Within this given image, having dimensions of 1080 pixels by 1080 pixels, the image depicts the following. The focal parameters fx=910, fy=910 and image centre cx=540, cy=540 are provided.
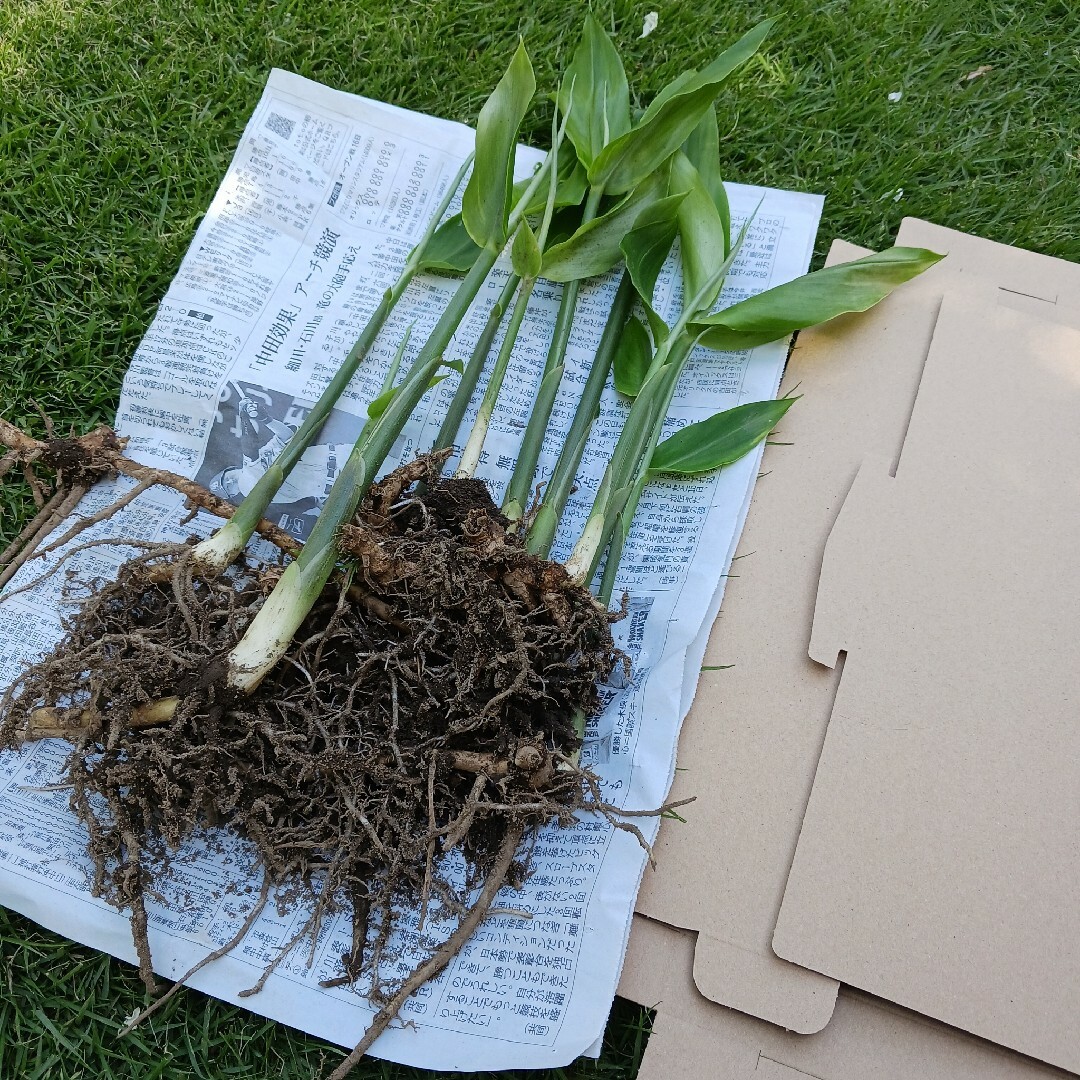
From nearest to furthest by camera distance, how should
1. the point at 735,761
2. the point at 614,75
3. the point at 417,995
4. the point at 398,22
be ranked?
the point at 417,995 → the point at 735,761 → the point at 614,75 → the point at 398,22

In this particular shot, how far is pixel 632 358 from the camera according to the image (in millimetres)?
1045

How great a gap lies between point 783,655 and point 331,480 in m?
0.53

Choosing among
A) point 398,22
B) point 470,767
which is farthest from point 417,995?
point 398,22

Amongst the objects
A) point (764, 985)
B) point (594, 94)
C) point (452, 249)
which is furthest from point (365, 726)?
point (594, 94)

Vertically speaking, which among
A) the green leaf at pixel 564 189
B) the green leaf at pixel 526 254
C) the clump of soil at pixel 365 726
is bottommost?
the clump of soil at pixel 365 726

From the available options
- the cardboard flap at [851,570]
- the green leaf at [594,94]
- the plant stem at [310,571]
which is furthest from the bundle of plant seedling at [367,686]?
the cardboard flap at [851,570]

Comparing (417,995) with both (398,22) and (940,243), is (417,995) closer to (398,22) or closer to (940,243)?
(940,243)

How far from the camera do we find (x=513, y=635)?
824 mm

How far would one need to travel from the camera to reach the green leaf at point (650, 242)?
1003 millimetres

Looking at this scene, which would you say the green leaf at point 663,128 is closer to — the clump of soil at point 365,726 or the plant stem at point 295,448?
the plant stem at point 295,448

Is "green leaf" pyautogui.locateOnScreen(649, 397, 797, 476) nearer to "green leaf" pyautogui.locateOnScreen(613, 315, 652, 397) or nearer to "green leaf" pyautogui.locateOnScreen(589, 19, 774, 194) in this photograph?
"green leaf" pyautogui.locateOnScreen(613, 315, 652, 397)

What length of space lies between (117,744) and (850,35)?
127cm

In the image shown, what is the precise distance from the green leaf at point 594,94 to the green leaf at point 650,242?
0.38ft

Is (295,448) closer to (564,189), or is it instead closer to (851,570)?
(564,189)
